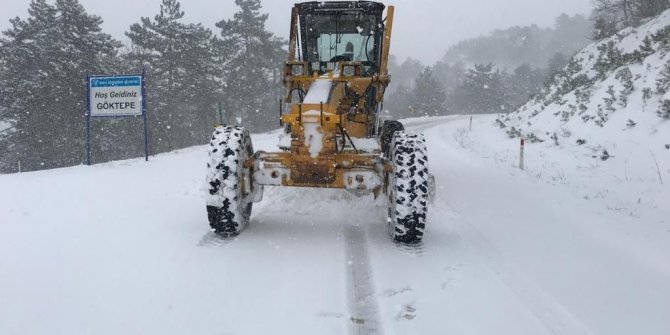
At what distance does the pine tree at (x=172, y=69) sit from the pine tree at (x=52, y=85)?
15.8ft

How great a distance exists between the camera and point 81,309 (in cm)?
408

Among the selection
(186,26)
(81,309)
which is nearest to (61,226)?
(81,309)

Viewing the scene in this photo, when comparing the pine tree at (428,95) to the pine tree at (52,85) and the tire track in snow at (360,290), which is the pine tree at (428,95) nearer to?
the pine tree at (52,85)

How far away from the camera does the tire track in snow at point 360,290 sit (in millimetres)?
3921

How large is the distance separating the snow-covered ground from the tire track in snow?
17 millimetres

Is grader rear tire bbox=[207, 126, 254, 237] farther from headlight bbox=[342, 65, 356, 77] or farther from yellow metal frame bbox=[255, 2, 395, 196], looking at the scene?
headlight bbox=[342, 65, 356, 77]

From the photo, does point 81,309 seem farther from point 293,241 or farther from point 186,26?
point 186,26

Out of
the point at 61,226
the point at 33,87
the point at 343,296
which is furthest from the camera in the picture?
the point at 33,87

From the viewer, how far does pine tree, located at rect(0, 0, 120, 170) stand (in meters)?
32.7

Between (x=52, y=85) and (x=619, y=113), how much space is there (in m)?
31.5

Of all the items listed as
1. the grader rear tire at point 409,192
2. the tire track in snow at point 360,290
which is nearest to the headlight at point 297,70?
the grader rear tire at point 409,192

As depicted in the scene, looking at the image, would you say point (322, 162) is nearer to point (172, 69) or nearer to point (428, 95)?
point (172, 69)

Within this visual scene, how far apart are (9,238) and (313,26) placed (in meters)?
5.16

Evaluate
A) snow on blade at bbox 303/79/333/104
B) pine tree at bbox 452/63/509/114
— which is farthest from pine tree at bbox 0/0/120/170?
pine tree at bbox 452/63/509/114
